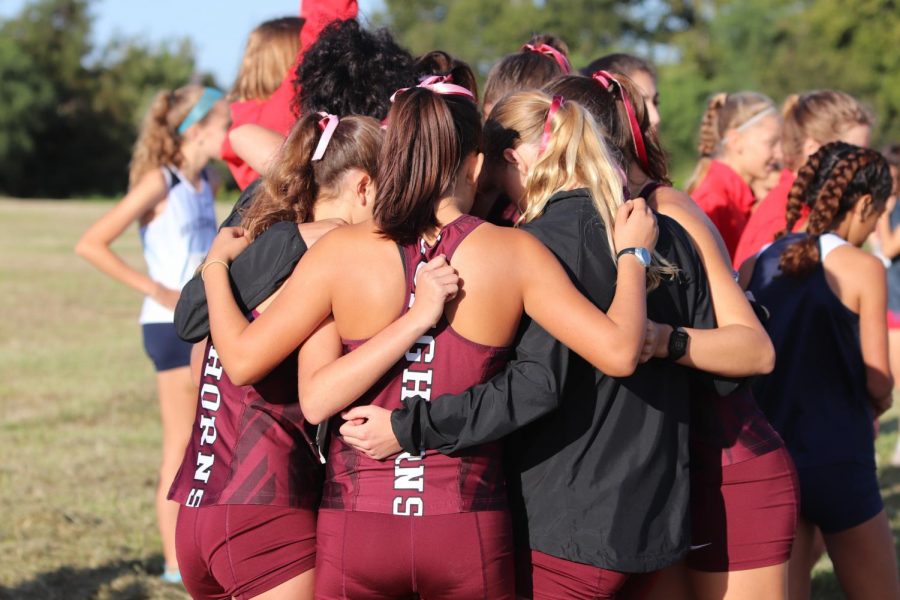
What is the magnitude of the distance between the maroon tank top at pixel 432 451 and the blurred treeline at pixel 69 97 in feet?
177

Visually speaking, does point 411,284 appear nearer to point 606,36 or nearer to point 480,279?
point 480,279

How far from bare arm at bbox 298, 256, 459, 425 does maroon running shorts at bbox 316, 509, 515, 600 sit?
271 mm

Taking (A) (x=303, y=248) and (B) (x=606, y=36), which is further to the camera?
(B) (x=606, y=36)

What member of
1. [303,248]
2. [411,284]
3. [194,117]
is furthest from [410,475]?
[194,117]

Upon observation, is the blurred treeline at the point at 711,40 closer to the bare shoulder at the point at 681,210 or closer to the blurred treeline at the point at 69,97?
the blurred treeline at the point at 69,97

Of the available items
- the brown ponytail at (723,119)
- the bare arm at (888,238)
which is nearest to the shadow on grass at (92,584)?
the brown ponytail at (723,119)

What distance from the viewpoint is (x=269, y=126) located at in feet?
12.6

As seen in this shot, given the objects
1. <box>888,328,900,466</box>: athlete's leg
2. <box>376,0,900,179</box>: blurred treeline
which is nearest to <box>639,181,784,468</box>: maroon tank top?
<box>888,328,900,466</box>: athlete's leg

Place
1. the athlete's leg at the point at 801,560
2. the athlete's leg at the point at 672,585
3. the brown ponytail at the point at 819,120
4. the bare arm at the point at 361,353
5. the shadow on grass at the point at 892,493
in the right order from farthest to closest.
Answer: the shadow on grass at the point at 892,493, the brown ponytail at the point at 819,120, the athlete's leg at the point at 801,560, the athlete's leg at the point at 672,585, the bare arm at the point at 361,353

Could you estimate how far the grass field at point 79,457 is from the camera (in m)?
5.30

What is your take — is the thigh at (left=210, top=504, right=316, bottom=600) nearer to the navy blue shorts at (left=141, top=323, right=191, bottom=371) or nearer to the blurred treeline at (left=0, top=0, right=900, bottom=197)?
the navy blue shorts at (left=141, top=323, right=191, bottom=371)

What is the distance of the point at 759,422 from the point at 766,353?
299 millimetres

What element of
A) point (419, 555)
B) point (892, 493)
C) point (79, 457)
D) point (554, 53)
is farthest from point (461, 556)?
point (79, 457)

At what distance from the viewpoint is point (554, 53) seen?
3.73 metres
